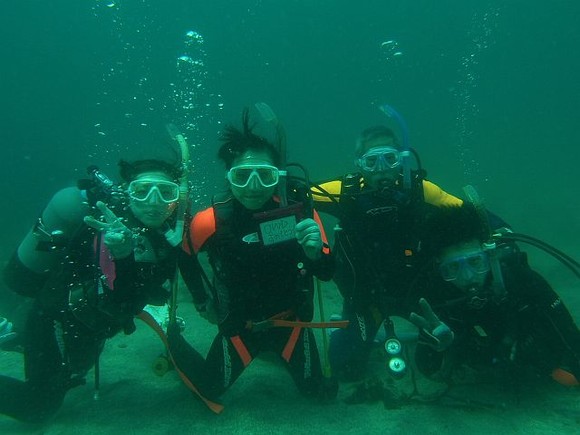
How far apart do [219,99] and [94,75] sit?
1322 inches

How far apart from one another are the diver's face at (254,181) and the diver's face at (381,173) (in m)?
1.71

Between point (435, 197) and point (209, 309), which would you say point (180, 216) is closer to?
point (209, 309)

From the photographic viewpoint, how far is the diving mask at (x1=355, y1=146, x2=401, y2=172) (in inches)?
201

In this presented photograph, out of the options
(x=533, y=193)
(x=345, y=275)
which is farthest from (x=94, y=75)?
(x=345, y=275)

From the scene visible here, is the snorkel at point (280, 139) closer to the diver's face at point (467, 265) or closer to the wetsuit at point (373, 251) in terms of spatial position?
the wetsuit at point (373, 251)

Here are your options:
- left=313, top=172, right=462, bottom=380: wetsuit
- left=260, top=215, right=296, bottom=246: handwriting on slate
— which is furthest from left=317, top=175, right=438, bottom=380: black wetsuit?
left=260, top=215, right=296, bottom=246: handwriting on slate

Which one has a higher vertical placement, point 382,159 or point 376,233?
point 382,159

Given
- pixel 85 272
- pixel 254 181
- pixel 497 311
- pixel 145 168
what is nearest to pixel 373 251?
pixel 497 311

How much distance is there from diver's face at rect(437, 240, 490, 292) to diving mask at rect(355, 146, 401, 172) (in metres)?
1.46

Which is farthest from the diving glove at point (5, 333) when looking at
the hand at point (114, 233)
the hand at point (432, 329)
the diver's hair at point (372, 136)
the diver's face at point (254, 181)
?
the diver's hair at point (372, 136)

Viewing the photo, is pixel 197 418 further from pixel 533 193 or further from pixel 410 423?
pixel 533 193

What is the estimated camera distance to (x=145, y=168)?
416 cm

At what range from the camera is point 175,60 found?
3676 inches

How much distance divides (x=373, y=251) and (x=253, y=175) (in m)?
2.18
